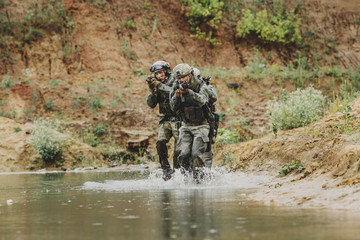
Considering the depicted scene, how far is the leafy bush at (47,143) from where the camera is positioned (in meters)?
20.9

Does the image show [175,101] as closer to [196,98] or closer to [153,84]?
[196,98]

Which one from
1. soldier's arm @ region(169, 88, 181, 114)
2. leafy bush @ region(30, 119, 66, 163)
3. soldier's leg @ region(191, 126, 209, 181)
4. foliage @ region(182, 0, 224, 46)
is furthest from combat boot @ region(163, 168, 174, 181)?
foliage @ region(182, 0, 224, 46)

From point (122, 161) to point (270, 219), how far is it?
17080 millimetres

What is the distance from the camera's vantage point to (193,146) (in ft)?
34.5

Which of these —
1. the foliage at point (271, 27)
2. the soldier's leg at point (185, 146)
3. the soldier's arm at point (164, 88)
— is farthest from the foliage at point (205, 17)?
the soldier's leg at point (185, 146)

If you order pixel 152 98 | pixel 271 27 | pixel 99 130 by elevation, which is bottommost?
pixel 152 98

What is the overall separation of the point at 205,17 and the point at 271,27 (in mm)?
4140

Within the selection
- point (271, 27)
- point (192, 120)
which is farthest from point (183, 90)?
point (271, 27)

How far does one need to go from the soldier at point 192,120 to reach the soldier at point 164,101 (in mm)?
797

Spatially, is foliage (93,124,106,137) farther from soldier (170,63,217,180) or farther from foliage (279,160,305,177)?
foliage (279,160,305,177)

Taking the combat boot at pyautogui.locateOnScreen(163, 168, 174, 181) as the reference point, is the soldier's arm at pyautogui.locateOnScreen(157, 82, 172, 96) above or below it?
above

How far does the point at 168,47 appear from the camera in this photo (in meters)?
33.3

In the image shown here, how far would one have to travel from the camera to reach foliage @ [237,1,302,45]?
1340 inches

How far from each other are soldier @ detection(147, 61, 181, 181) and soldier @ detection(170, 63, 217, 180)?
2.61 ft
